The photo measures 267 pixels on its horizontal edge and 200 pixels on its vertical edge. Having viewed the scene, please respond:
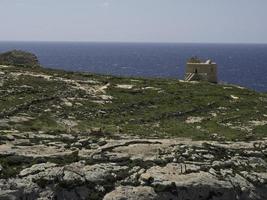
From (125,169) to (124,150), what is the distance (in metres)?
1.76

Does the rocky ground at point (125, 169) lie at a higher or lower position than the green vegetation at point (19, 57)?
higher

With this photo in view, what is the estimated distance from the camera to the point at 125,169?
20453 mm

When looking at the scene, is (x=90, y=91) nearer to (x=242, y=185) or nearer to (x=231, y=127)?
(x=231, y=127)

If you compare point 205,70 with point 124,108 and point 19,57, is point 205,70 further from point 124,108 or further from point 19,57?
point 124,108

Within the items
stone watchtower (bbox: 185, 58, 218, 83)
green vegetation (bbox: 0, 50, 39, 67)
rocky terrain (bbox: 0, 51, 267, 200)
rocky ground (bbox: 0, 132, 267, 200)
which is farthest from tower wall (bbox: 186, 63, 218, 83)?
rocky ground (bbox: 0, 132, 267, 200)

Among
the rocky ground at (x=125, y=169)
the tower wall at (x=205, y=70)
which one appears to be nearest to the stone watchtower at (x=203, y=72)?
the tower wall at (x=205, y=70)

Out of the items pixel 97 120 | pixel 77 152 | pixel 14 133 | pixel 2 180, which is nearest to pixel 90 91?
pixel 97 120

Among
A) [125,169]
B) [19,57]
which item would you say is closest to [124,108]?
[125,169]

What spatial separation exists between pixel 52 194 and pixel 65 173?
1.02m

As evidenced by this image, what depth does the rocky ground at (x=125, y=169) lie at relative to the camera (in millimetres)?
19219

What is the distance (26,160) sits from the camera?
2042 cm

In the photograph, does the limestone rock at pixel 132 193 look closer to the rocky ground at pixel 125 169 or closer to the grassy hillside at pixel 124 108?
the rocky ground at pixel 125 169

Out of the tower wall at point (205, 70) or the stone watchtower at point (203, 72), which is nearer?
the stone watchtower at point (203, 72)

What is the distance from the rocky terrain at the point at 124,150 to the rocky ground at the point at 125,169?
1.5 inches
